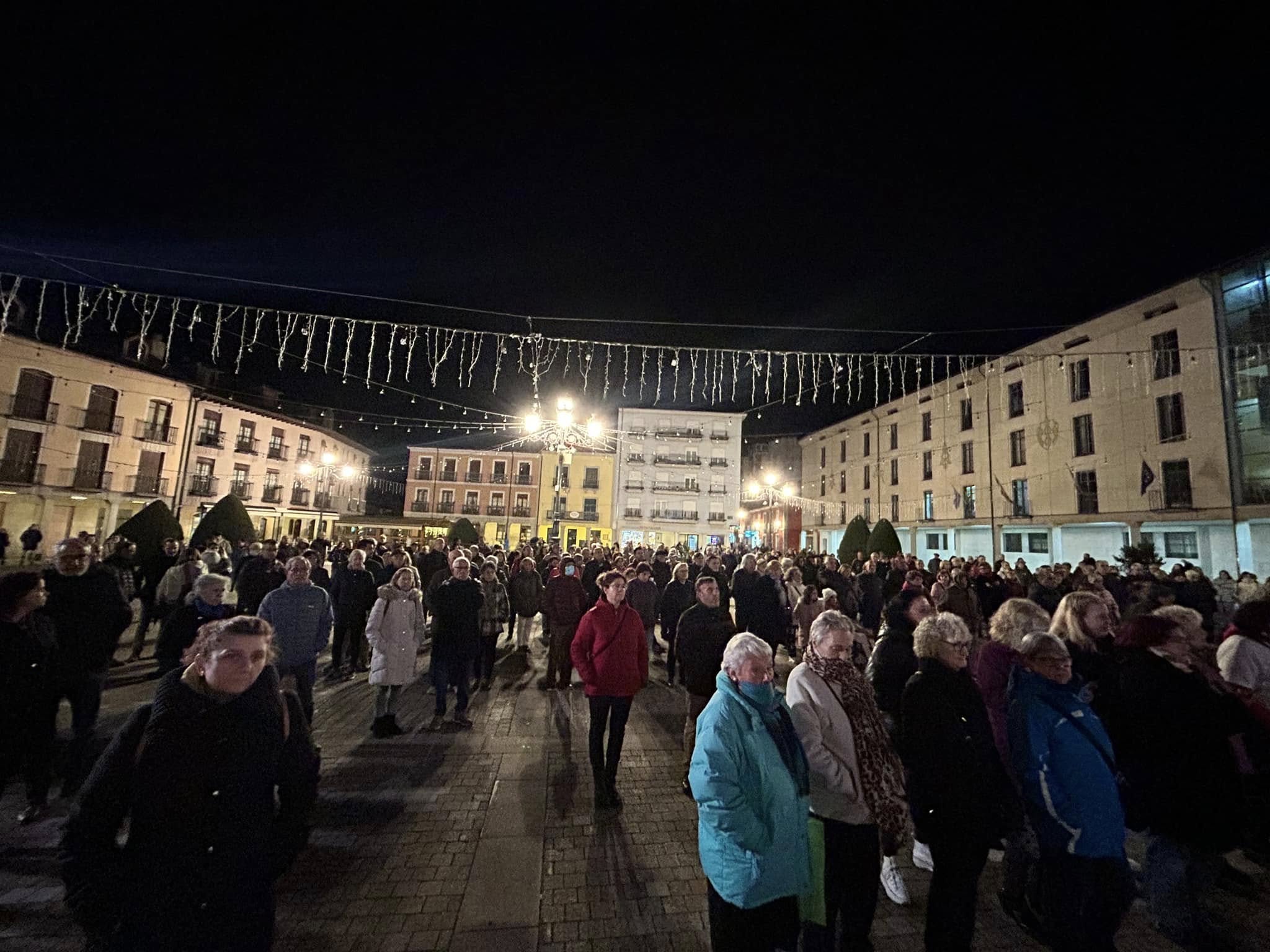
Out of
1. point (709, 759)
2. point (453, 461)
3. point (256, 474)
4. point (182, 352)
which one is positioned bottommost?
point (709, 759)

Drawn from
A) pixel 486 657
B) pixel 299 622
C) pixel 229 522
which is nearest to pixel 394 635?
pixel 299 622

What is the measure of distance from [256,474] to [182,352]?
7.96m

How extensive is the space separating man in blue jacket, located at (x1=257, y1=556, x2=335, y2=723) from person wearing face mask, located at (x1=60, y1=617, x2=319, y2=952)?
11.7 feet

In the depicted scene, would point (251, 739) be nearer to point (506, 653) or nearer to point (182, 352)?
point (506, 653)

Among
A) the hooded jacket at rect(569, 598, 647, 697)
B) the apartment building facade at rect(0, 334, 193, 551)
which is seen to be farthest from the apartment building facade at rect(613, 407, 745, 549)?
the hooded jacket at rect(569, 598, 647, 697)

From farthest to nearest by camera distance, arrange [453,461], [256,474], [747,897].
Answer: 1. [453,461]
2. [256,474]
3. [747,897]

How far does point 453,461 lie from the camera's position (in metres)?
47.9

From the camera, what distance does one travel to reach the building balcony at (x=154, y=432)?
27312 mm

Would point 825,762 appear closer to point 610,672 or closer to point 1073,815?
point 1073,815

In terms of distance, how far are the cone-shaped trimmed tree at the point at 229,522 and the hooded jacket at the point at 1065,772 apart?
15.9m

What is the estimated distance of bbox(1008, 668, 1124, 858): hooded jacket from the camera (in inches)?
97.9

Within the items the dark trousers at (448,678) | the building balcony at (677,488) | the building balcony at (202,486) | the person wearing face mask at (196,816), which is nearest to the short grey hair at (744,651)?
the person wearing face mask at (196,816)

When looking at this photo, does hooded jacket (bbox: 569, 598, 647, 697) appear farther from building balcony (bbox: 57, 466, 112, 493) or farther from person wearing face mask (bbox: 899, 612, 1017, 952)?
building balcony (bbox: 57, 466, 112, 493)

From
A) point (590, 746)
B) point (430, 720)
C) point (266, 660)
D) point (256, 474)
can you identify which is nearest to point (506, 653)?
point (430, 720)
